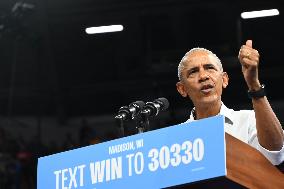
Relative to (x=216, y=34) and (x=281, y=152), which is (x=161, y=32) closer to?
(x=216, y=34)

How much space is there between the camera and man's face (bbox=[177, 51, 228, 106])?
2.92m

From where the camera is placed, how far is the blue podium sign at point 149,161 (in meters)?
2.23

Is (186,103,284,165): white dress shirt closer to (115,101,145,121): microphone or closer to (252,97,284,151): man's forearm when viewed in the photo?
(252,97,284,151): man's forearm

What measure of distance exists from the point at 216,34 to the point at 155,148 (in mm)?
6900

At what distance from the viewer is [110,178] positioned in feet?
8.02

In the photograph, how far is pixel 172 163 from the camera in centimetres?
230

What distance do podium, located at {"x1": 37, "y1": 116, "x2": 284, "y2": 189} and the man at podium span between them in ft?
0.46

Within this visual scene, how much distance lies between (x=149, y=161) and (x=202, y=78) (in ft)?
2.23

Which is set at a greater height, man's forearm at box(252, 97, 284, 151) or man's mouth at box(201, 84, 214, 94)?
man's mouth at box(201, 84, 214, 94)

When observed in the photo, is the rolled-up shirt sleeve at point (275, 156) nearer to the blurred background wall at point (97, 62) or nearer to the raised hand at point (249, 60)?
the raised hand at point (249, 60)

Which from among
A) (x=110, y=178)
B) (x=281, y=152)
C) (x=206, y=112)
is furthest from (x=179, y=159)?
(x=206, y=112)

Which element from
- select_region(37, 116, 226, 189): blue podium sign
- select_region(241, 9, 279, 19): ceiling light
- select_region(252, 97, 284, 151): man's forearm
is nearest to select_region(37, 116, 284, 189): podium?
select_region(37, 116, 226, 189): blue podium sign

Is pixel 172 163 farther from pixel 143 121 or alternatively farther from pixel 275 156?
pixel 143 121

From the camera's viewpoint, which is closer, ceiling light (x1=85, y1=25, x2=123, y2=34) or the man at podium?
the man at podium
